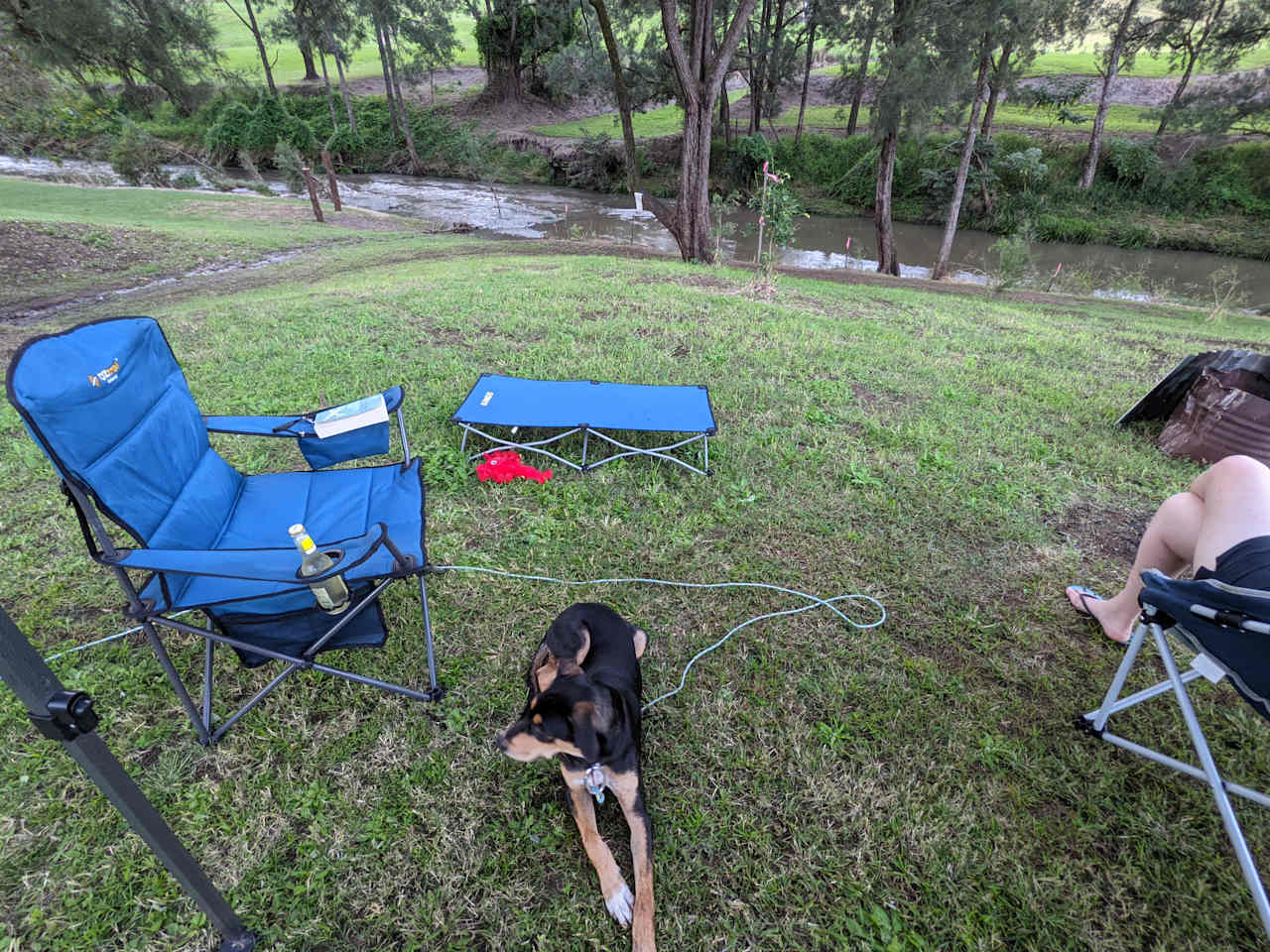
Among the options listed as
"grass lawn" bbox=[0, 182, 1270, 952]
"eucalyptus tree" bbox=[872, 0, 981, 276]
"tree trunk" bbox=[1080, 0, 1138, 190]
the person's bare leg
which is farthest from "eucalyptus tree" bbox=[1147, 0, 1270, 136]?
the person's bare leg

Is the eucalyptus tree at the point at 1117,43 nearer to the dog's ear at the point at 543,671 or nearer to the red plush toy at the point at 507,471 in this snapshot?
the red plush toy at the point at 507,471

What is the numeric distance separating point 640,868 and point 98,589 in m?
2.54

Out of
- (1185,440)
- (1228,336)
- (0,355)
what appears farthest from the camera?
(1228,336)

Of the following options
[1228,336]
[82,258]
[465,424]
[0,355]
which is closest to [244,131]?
[82,258]

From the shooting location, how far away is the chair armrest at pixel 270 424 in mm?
2270

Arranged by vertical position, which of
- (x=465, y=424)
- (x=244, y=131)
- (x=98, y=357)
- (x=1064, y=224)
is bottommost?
(x=1064, y=224)

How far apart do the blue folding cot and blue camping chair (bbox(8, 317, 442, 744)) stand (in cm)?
91

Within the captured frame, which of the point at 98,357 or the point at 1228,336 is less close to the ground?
the point at 98,357

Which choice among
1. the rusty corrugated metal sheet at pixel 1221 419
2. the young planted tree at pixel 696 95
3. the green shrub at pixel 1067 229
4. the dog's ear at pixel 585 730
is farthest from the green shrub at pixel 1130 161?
the dog's ear at pixel 585 730

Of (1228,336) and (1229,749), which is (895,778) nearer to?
(1229,749)

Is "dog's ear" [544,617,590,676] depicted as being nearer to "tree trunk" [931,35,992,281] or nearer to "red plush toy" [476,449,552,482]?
"red plush toy" [476,449,552,482]

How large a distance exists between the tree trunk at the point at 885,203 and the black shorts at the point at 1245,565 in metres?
12.7

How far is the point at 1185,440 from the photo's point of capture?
138 inches

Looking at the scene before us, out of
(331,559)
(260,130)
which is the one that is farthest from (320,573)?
(260,130)
